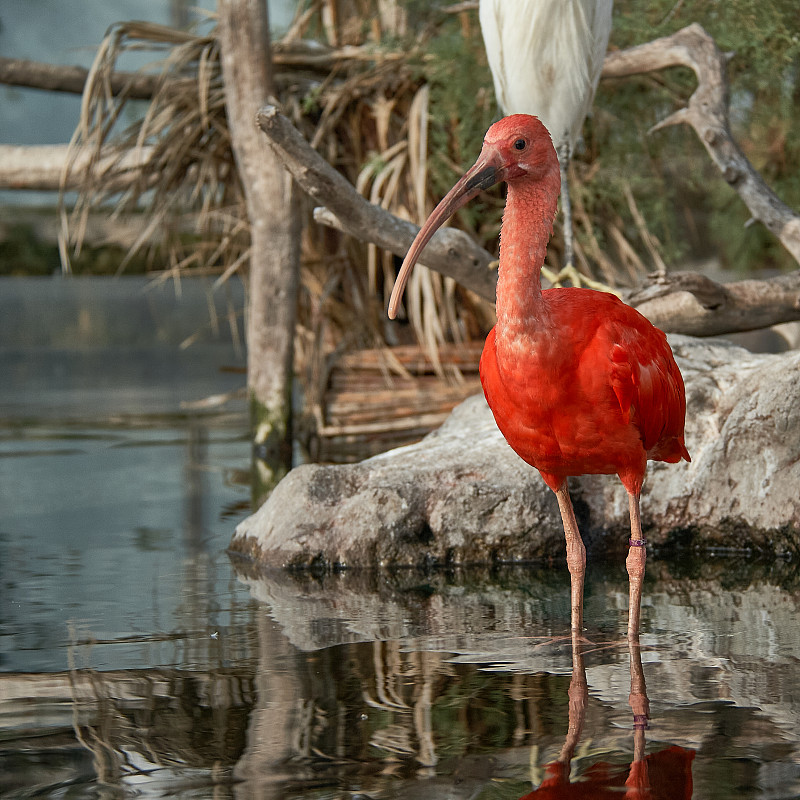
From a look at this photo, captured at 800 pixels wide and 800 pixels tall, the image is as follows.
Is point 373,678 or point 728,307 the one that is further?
point 728,307

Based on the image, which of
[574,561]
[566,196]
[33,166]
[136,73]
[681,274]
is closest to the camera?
[574,561]

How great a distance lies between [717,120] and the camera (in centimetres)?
482

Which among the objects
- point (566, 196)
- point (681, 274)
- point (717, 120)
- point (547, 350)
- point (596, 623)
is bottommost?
point (596, 623)

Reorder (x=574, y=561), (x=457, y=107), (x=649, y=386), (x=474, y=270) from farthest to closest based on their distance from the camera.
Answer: (x=457, y=107) < (x=474, y=270) < (x=574, y=561) < (x=649, y=386)

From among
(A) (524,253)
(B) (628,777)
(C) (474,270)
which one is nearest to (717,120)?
(C) (474,270)

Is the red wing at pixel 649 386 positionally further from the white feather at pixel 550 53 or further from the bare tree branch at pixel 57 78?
the bare tree branch at pixel 57 78

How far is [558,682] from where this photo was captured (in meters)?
2.50

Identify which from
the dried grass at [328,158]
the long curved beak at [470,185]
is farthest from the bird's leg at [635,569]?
the dried grass at [328,158]

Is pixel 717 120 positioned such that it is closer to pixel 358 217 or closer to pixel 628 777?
pixel 358 217

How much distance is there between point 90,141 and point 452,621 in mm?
4427

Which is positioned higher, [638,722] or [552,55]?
[552,55]

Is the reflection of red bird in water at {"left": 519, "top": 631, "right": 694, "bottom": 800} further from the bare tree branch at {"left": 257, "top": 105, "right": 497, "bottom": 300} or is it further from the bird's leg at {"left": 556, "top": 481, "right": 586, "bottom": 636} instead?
the bare tree branch at {"left": 257, "top": 105, "right": 497, "bottom": 300}

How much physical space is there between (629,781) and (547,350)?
3.42 ft

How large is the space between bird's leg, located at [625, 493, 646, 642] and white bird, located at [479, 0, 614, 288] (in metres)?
2.09
